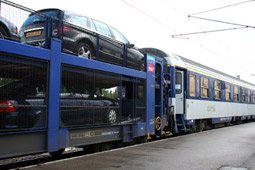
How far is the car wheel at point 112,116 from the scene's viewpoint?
982cm

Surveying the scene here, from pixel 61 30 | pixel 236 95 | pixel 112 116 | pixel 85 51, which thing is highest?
pixel 61 30

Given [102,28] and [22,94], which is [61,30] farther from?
[102,28]

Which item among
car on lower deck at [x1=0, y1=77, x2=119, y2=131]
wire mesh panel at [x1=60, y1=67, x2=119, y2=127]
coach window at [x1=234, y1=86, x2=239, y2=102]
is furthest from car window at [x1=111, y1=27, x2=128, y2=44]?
coach window at [x1=234, y1=86, x2=239, y2=102]

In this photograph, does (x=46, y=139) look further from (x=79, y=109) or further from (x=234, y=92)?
(x=234, y=92)

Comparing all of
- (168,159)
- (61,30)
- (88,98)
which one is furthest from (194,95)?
(61,30)

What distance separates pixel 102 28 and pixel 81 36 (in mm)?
1871

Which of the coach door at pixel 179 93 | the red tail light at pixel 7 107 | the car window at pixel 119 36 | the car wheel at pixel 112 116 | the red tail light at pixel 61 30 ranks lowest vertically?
the car wheel at pixel 112 116

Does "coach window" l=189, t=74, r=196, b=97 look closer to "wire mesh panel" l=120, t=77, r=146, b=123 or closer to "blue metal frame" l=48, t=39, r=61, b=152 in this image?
"wire mesh panel" l=120, t=77, r=146, b=123

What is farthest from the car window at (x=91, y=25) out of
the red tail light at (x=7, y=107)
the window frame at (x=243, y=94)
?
the window frame at (x=243, y=94)

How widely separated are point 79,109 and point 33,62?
1.79 metres

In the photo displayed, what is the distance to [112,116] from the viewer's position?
9.98 metres

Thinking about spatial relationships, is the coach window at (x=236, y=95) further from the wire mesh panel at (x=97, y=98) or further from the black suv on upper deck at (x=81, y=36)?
the wire mesh panel at (x=97, y=98)

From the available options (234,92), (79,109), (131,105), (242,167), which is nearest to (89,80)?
(79,109)

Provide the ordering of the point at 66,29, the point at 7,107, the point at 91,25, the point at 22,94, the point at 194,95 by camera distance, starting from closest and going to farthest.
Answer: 1. the point at 7,107
2. the point at 22,94
3. the point at 66,29
4. the point at 91,25
5. the point at 194,95
